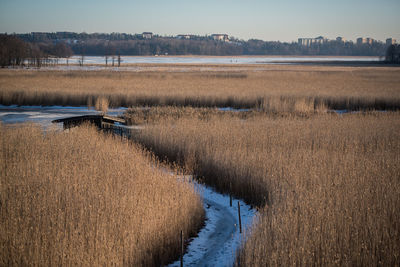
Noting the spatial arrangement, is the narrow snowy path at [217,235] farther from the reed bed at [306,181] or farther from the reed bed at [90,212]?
the reed bed at [306,181]

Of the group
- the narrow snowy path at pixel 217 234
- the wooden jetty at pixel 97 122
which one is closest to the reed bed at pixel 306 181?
the narrow snowy path at pixel 217 234

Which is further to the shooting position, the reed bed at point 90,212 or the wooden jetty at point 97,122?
the wooden jetty at point 97,122

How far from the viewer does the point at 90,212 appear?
5.36 metres

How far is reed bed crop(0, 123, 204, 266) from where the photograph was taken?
15.0 ft

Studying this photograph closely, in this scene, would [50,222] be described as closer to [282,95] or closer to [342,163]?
[342,163]

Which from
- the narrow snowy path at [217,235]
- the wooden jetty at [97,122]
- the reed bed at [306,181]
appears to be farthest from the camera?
the wooden jetty at [97,122]

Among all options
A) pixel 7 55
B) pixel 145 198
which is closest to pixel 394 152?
pixel 145 198

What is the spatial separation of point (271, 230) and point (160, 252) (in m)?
1.79

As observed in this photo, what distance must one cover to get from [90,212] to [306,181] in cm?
449

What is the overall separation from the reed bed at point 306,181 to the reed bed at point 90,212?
4.79ft

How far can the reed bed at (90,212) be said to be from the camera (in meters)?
4.56

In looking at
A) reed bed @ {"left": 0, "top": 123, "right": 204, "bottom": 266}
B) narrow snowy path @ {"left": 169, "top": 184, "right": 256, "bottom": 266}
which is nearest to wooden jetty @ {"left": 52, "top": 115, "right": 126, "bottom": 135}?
reed bed @ {"left": 0, "top": 123, "right": 204, "bottom": 266}

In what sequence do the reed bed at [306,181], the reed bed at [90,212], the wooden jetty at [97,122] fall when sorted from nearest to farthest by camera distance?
the reed bed at [90,212] < the reed bed at [306,181] < the wooden jetty at [97,122]

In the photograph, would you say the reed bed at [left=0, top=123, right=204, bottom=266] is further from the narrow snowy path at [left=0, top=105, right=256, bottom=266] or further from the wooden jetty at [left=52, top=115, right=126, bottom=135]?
the wooden jetty at [left=52, top=115, right=126, bottom=135]
